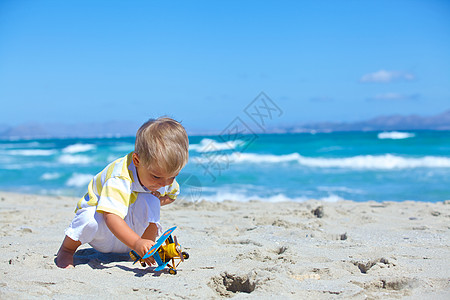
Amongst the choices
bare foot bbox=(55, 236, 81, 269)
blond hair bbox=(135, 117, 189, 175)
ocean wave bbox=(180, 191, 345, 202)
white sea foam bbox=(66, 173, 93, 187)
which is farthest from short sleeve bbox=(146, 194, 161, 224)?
white sea foam bbox=(66, 173, 93, 187)

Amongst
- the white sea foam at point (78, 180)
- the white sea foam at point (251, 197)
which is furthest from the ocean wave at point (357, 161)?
the white sea foam at point (251, 197)

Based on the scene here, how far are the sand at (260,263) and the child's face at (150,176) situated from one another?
1.53ft

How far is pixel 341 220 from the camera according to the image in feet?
12.2

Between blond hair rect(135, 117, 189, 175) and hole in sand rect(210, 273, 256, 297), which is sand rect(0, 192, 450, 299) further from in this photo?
blond hair rect(135, 117, 189, 175)

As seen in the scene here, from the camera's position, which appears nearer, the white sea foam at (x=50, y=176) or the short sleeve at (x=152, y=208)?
the short sleeve at (x=152, y=208)

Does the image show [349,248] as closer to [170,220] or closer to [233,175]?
[170,220]

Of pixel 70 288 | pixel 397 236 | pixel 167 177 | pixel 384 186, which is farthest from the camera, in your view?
pixel 384 186

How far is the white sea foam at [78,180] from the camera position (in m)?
9.16

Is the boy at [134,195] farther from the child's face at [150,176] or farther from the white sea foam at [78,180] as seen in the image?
the white sea foam at [78,180]

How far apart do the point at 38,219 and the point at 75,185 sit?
216 inches

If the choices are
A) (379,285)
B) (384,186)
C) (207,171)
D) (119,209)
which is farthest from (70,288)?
(207,171)

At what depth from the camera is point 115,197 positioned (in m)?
2.01

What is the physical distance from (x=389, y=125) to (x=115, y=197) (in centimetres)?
4732

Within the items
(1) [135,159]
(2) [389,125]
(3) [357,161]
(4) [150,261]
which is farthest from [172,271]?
(2) [389,125]
